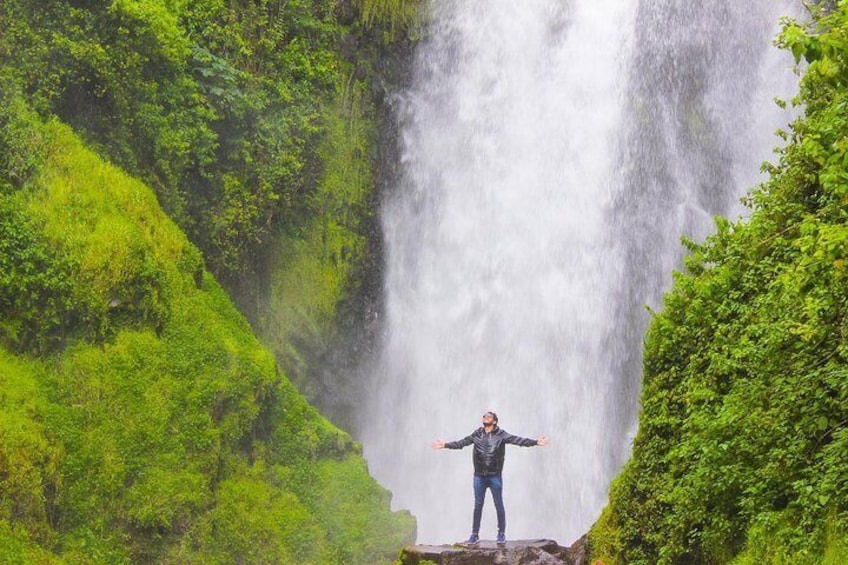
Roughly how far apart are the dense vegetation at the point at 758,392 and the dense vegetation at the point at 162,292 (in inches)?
215

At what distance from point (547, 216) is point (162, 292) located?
9.03 m

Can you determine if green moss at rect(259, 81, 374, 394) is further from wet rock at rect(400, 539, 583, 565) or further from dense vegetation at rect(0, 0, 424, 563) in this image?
wet rock at rect(400, 539, 583, 565)

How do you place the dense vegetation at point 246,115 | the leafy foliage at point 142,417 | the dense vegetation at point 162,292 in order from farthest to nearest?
the dense vegetation at point 246,115 < the dense vegetation at point 162,292 < the leafy foliage at point 142,417

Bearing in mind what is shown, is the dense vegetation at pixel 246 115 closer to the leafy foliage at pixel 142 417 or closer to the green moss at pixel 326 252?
the green moss at pixel 326 252

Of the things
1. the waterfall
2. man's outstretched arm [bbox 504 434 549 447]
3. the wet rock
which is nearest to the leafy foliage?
the wet rock

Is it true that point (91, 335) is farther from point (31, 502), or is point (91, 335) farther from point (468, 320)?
point (468, 320)

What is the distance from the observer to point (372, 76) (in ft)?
68.9

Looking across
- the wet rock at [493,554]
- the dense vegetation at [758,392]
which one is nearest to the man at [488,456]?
the wet rock at [493,554]

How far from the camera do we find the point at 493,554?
436 inches

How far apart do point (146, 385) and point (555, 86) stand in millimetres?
11950

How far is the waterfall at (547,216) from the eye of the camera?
19.3m

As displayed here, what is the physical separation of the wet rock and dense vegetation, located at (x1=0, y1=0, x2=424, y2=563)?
356cm

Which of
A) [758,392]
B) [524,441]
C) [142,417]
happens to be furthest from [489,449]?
[142,417]

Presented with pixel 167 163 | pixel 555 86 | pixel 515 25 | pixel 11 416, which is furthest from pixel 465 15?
pixel 11 416
